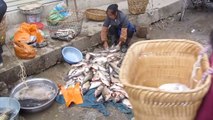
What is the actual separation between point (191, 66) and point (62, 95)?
329 centimetres

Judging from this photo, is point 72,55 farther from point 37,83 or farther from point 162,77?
point 162,77

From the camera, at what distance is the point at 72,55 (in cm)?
643

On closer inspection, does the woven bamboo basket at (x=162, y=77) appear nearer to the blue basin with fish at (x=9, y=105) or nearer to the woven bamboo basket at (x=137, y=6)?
the blue basin with fish at (x=9, y=105)

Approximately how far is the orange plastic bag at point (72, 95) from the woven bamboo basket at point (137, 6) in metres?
3.22

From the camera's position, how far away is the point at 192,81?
7.39 feet

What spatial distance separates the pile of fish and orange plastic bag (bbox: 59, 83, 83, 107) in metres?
0.17

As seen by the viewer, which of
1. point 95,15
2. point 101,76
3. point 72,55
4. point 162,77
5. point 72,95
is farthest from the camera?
point 95,15

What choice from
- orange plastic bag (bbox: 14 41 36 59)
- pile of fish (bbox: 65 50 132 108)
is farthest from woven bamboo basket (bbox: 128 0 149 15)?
orange plastic bag (bbox: 14 41 36 59)

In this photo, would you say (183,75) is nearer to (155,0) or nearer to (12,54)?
(12,54)

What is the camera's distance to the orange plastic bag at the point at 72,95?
5132 millimetres

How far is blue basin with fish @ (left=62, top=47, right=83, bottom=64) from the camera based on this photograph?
20.6ft

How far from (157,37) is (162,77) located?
5.10 m

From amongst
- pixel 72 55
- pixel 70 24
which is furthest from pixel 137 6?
pixel 72 55

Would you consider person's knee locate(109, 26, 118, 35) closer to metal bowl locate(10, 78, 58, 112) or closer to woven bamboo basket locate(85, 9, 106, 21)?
woven bamboo basket locate(85, 9, 106, 21)
